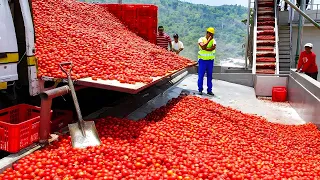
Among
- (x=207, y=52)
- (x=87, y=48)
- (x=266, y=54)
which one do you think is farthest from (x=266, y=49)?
(x=87, y=48)

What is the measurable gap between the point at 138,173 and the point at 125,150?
586 millimetres

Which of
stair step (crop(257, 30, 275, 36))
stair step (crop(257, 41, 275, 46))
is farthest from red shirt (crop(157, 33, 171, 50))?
stair step (crop(257, 30, 275, 36))

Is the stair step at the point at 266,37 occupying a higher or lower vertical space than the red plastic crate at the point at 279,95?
higher

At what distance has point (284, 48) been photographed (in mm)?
14234

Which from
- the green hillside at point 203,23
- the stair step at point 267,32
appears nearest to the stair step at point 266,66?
the stair step at point 267,32

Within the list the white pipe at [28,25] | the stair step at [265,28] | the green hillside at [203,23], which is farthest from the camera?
the green hillside at [203,23]

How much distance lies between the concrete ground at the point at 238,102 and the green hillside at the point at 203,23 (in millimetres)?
47574

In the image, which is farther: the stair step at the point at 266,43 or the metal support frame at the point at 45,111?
the stair step at the point at 266,43

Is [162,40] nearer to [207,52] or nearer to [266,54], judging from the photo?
[207,52]

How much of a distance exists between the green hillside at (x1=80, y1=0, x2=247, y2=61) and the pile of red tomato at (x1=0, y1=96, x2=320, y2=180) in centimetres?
5232

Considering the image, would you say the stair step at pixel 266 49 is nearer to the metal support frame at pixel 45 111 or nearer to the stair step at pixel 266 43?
the stair step at pixel 266 43

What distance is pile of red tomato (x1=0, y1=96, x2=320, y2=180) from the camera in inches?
151

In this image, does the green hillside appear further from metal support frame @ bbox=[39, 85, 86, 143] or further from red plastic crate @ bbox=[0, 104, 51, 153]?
metal support frame @ bbox=[39, 85, 86, 143]

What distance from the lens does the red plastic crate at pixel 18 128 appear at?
390 centimetres
